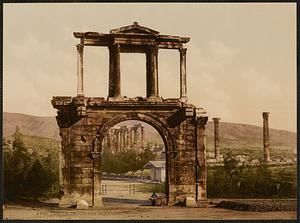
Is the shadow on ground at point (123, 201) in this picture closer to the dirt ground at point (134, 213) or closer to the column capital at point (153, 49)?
the dirt ground at point (134, 213)

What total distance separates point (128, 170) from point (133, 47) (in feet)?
73.8

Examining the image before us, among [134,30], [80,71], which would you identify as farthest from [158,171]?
[134,30]

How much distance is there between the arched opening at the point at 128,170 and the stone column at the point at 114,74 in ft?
17.6

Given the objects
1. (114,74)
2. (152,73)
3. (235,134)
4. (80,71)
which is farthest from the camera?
(235,134)

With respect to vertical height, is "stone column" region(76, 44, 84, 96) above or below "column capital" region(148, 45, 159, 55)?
below

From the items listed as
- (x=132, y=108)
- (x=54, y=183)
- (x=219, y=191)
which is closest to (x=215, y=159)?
(x=219, y=191)

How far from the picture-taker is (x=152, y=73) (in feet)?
68.3

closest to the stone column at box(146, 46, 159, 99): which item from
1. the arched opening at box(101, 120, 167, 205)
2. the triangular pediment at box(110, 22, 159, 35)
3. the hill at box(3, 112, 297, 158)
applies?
the triangular pediment at box(110, 22, 159, 35)

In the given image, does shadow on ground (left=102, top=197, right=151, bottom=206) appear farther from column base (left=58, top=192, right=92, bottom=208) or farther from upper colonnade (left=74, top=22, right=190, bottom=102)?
upper colonnade (left=74, top=22, right=190, bottom=102)

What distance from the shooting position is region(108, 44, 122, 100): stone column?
66.9 feet

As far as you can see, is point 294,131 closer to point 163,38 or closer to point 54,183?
point 163,38

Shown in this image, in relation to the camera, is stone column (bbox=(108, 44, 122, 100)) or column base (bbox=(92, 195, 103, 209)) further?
stone column (bbox=(108, 44, 122, 100))

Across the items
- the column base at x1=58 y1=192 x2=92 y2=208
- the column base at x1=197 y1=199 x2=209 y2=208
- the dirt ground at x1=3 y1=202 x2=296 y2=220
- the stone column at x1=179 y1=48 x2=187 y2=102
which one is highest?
the stone column at x1=179 y1=48 x2=187 y2=102

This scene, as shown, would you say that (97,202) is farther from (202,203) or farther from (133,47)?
(133,47)
